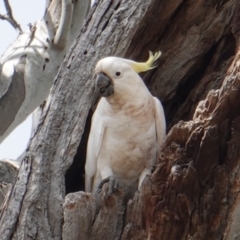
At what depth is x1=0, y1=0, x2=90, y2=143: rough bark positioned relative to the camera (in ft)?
12.9

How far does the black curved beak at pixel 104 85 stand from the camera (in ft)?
10.4

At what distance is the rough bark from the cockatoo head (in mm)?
833

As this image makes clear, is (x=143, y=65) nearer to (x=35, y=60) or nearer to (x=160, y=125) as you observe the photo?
(x=160, y=125)

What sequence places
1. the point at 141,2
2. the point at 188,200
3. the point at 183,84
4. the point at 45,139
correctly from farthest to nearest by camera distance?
the point at 183,84 < the point at 141,2 < the point at 45,139 < the point at 188,200

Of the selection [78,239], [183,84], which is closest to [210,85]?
[183,84]

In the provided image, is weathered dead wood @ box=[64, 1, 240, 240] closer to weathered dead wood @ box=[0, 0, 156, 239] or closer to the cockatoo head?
weathered dead wood @ box=[0, 0, 156, 239]

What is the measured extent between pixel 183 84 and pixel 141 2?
47cm

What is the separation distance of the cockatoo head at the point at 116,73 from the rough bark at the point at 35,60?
32.8 inches

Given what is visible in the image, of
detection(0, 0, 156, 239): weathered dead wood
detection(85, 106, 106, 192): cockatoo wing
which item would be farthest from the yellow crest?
detection(85, 106, 106, 192): cockatoo wing

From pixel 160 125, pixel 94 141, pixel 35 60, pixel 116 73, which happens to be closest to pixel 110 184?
pixel 94 141

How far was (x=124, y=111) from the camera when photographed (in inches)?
129

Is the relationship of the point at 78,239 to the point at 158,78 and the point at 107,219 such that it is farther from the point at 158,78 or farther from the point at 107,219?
the point at 158,78

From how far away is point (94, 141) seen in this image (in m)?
3.25

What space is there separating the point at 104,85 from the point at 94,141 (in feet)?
0.82
